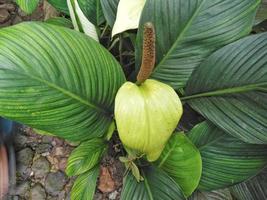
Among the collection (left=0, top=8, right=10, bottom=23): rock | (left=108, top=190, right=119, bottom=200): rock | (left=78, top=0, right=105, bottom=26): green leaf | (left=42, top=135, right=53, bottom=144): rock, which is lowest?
(left=108, top=190, right=119, bottom=200): rock

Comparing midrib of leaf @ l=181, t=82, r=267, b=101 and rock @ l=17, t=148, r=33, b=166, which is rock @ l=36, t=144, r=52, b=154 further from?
midrib of leaf @ l=181, t=82, r=267, b=101

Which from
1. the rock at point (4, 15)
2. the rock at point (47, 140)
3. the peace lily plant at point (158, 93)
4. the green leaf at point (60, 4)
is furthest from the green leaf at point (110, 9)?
the rock at point (4, 15)

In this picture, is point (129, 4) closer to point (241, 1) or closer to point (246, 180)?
point (241, 1)

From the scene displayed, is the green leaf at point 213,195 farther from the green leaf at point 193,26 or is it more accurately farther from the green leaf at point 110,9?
the green leaf at point 110,9

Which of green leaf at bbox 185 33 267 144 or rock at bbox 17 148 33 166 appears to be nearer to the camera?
green leaf at bbox 185 33 267 144

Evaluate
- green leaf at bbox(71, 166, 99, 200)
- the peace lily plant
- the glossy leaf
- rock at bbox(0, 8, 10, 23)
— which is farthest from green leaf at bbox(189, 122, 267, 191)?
rock at bbox(0, 8, 10, 23)

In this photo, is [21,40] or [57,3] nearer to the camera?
[21,40]

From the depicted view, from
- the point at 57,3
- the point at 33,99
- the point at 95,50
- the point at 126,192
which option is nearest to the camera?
the point at 33,99

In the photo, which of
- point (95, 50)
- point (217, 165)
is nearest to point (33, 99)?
point (95, 50)
